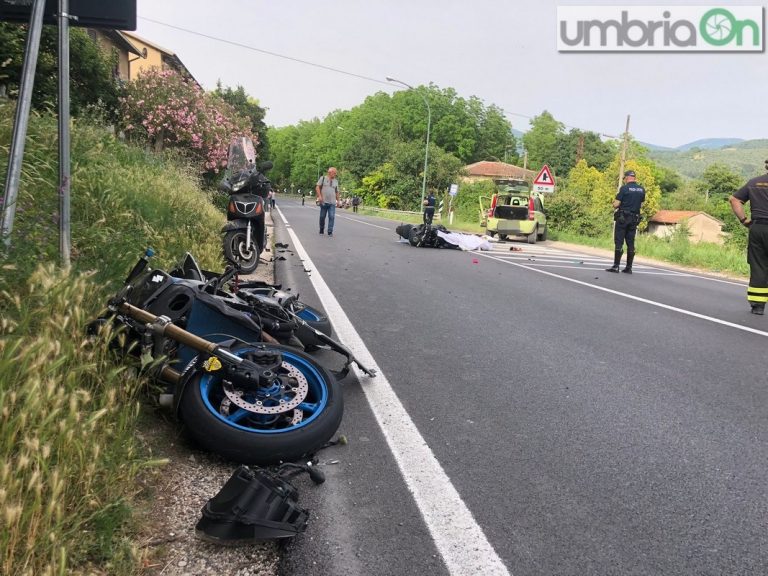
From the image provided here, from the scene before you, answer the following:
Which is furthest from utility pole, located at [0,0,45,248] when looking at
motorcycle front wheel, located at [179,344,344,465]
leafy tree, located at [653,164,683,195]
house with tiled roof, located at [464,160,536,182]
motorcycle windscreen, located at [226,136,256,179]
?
leafy tree, located at [653,164,683,195]

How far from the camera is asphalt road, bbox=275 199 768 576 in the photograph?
7.17ft

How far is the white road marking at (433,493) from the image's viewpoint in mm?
2111

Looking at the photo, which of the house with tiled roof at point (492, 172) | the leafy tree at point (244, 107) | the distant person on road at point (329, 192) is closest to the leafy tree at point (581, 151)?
the house with tiled roof at point (492, 172)

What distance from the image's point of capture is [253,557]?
6.77ft

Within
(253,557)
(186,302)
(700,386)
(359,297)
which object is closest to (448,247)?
(359,297)

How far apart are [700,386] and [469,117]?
3274 inches

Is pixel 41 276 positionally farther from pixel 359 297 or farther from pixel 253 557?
pixel 359 297

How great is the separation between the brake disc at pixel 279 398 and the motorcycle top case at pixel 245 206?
5671 millimetres

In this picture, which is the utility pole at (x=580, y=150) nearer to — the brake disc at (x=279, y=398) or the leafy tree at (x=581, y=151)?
the leafy tree at (x=581, y=151)

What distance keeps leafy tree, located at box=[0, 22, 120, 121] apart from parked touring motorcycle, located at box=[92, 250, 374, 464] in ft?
20.8

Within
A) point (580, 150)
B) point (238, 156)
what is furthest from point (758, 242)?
point (580, 150)

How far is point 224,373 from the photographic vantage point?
2742 millimetres

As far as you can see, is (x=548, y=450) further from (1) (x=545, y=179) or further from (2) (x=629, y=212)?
(1) (x=545, y=179)

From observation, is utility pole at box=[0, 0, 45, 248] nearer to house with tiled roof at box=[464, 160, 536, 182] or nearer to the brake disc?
the brake disc
